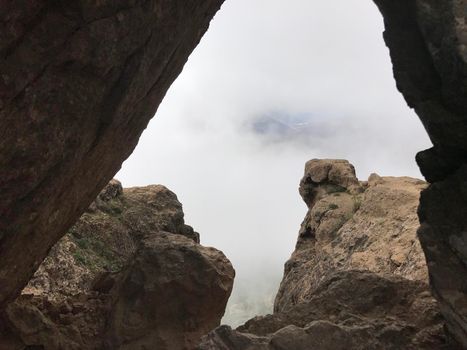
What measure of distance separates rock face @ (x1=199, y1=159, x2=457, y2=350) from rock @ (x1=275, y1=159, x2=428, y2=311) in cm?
10

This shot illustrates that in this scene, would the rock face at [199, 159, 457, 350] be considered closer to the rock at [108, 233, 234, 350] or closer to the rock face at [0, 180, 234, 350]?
the rock at [108, 233, 234, 350]

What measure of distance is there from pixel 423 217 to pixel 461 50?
6.00 metres

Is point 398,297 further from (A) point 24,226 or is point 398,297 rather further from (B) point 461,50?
(A) point 24,226

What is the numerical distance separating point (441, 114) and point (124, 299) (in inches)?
624

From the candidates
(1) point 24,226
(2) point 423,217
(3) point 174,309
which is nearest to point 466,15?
(2) point 423,217

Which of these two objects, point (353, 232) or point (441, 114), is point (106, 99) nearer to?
point (441, 114)

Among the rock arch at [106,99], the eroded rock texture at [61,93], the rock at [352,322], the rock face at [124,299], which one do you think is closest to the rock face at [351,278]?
the rock at [352,322]

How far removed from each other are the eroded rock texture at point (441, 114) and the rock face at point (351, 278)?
6.99 feet

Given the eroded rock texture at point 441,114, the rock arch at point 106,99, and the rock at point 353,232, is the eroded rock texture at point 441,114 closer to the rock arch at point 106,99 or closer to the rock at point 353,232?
the rock arch at point 106,99

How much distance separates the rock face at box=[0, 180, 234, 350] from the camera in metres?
21.5

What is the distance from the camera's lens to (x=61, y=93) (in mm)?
13812

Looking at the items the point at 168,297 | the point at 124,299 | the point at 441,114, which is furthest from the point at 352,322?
the point at 124,299

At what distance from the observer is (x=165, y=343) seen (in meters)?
23.0

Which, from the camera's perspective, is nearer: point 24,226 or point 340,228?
point 24,226
